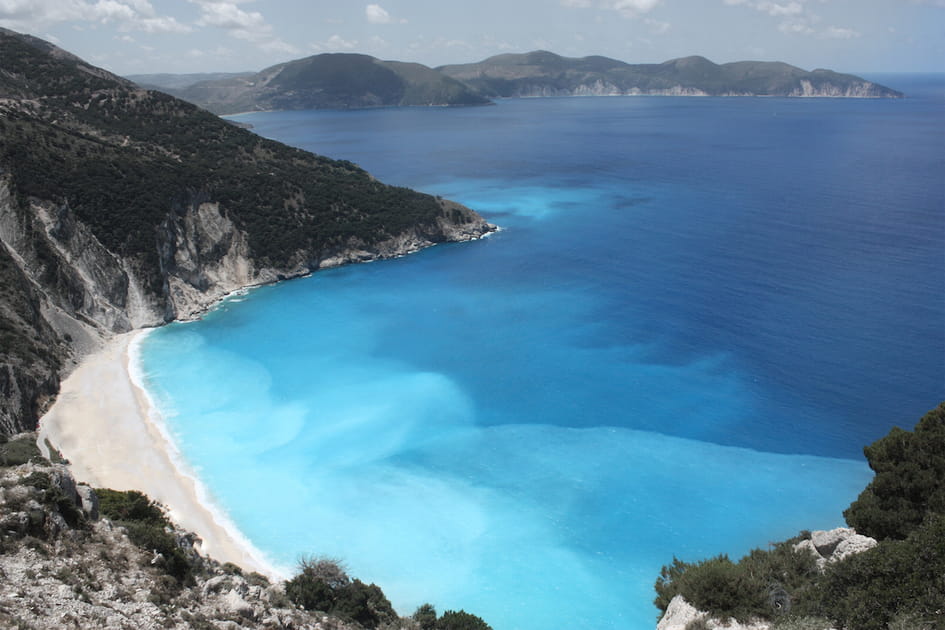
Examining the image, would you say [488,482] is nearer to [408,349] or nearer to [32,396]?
[408,349]

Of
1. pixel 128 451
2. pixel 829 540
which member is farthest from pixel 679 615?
pixel 128 451

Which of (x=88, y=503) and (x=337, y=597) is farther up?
(x=88, y=503)

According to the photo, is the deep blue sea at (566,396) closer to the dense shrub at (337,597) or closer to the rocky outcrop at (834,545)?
the dense shrub at (337,597)

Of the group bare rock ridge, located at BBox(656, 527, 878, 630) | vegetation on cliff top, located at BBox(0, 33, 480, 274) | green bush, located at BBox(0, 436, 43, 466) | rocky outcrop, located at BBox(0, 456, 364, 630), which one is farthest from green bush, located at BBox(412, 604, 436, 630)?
vegetation on cliff top, located at BBox(0, 33, 480, 274)

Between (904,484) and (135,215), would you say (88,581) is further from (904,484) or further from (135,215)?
(135,215)

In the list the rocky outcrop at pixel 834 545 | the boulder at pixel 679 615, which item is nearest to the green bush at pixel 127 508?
the boulder at pixel 679 615

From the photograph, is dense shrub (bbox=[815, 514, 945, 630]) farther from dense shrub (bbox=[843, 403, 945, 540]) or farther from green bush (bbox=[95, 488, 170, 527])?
green bush (bbox=[95, 488, 170, 527])
